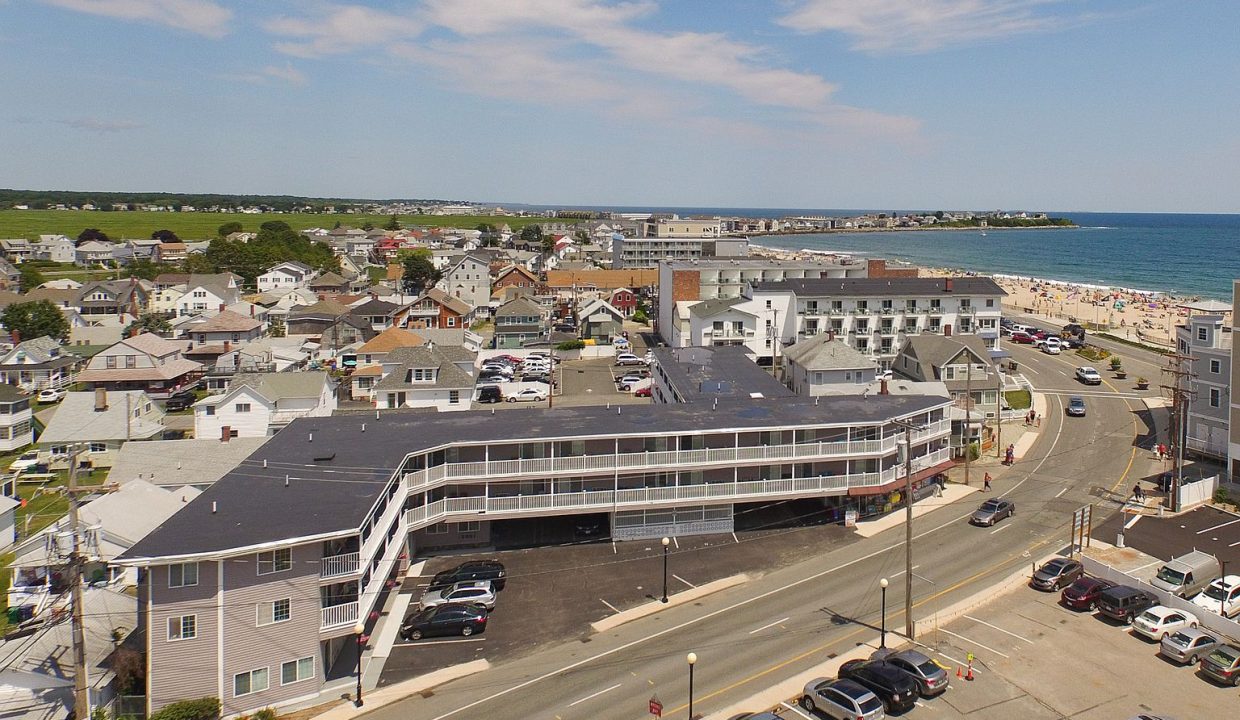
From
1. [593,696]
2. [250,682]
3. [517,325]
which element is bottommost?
[593,696]

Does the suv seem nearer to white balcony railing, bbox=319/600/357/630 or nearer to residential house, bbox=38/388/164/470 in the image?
white balcony railing, bbox=319/600/357/630

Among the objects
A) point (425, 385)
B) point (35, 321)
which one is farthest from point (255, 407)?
point (35, 321)

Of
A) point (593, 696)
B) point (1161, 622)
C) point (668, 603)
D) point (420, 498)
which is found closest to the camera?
point (593, 696)

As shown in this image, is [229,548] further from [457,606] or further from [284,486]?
[457,606]

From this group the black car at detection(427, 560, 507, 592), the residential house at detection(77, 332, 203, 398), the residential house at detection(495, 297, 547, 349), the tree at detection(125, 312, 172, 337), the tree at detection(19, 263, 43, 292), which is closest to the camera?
the black car at detection(427, 560, 507, 592)

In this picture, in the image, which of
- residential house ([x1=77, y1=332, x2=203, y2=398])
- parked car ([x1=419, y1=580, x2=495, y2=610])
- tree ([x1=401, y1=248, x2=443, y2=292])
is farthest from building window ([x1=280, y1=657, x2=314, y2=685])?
tree ([x1=401, y1=248, x2=443, y2=292])

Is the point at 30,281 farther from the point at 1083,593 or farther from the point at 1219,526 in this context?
the point at 1219,526

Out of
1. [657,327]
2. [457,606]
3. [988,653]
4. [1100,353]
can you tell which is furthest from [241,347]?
[1100,353]

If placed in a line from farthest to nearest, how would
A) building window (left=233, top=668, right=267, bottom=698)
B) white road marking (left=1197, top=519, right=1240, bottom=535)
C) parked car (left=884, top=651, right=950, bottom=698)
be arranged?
white road marking (left=1197, top=519, right=1240, bottom=535)
parked car (left=884, top=651, right=950, bottom=698)
building window (left=233, top=668, right=267, bottom=698)
